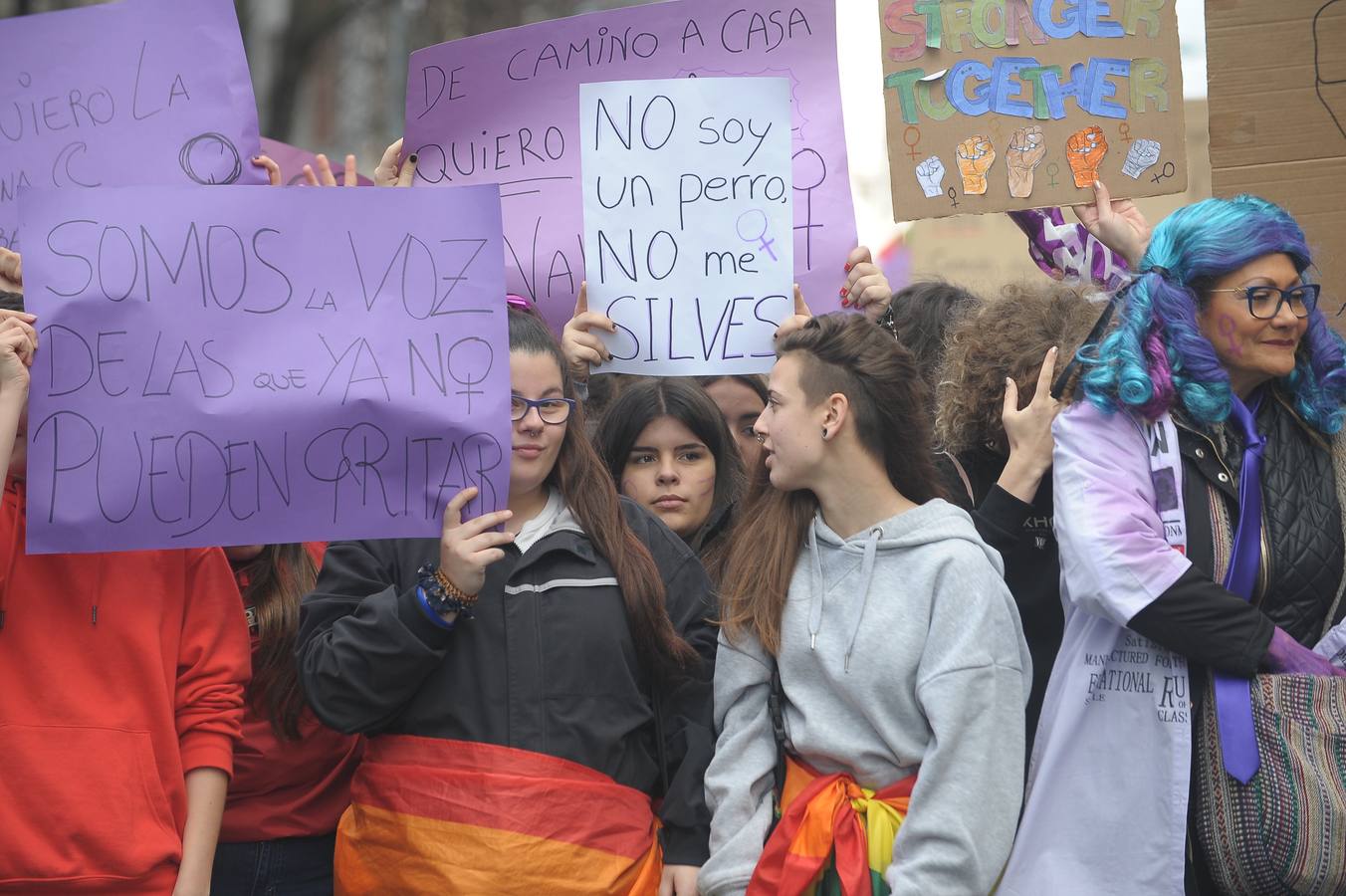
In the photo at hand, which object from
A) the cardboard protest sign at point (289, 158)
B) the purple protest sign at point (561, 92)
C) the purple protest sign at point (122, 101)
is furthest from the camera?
the cardboard protest sign at point (289, 158)

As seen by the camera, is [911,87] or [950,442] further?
[911,87]

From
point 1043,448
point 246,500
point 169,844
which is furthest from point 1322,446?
point 169,844

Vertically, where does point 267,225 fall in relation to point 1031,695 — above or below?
above

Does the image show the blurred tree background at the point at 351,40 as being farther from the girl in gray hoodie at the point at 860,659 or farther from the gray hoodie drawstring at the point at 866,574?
the gray hoodie drawstring at the point at 866,574

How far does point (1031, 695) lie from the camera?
11.8 ft

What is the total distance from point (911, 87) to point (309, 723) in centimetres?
230

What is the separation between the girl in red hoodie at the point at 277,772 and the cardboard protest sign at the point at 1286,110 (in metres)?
2.72

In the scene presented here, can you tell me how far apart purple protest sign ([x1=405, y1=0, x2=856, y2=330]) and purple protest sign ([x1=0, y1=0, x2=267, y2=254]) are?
0.66 metres

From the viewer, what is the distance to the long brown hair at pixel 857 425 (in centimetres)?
341

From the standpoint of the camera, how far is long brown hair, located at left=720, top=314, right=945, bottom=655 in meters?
3.41

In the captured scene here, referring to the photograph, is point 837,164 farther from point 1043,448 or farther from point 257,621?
point 257,621

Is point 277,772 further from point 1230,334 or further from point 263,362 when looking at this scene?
point 1230,334

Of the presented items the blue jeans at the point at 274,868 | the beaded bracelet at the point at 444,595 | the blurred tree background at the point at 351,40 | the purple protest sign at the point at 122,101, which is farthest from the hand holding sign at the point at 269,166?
the blurred tree background at the point at 351,40

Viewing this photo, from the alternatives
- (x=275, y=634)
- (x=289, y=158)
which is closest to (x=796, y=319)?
(x=275, y=634)
